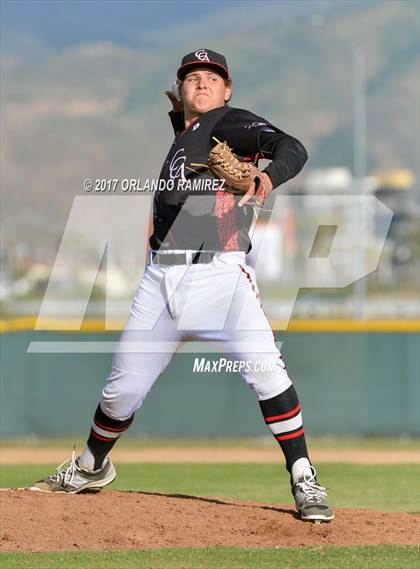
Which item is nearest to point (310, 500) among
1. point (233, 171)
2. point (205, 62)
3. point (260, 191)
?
point (260, 191)

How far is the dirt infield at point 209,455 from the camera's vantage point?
1047cm

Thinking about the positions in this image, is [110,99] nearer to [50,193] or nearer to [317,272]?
[50,193]

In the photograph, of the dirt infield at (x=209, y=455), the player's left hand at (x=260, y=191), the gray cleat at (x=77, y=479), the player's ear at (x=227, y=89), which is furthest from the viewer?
the dirt infield at (x=209, y=455)

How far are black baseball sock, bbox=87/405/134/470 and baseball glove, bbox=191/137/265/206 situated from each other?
147 cm

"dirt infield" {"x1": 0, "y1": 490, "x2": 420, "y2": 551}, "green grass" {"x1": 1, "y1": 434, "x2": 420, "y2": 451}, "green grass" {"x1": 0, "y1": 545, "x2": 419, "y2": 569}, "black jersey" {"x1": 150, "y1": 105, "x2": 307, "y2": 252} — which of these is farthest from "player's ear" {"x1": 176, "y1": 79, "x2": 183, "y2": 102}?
"green grass" {"x1": 1, "y1": 434, "x2": 420, "y2": 451}

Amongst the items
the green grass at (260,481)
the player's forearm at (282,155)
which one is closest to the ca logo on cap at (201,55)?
the player's forearm at (282,155)

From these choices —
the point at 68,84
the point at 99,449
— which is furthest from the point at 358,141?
the point at 68,84

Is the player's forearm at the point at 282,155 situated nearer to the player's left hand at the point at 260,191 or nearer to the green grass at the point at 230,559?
the player's left hand at the point at 260,191

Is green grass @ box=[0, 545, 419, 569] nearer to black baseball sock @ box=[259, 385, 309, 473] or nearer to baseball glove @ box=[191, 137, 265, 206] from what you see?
black baseball sock @ box=[259, 385, 309, 473]

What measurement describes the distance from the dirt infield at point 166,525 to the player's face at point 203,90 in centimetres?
212

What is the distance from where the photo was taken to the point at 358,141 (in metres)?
25.0

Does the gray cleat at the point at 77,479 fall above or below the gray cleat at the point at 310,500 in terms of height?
above

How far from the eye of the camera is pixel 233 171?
5141mm

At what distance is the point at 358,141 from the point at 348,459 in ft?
50.6
